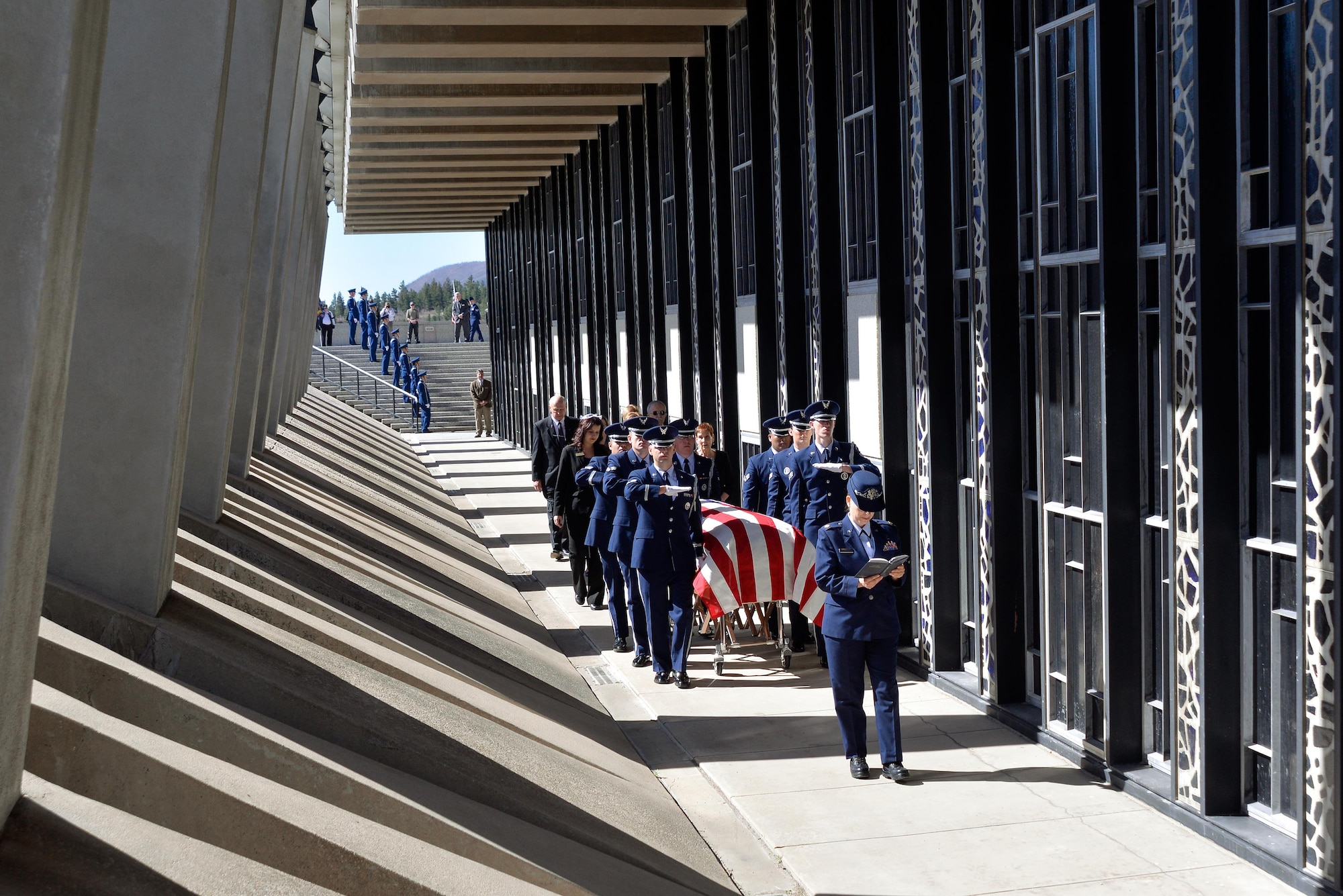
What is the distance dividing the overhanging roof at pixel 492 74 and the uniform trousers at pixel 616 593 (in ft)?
22.3

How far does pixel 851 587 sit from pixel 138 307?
4020mm

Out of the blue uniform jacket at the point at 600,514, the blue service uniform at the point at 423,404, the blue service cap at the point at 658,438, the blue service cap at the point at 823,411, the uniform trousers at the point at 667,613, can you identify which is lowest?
the uniform trousers at the point at 667,613

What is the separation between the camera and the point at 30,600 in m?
3.78

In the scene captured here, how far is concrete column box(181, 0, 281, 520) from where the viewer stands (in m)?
9.42

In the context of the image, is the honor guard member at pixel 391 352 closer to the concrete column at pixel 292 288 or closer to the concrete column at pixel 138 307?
the concrete column at pixel 292 288

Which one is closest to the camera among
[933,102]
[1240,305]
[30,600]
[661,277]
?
[30,600]

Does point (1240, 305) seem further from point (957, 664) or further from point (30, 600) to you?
point (30, 600)

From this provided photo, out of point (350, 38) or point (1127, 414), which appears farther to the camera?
point (350, 38)

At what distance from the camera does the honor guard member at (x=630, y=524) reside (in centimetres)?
1103

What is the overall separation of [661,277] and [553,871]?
1607 centimetres

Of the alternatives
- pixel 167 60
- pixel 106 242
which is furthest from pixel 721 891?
pixel 167 60

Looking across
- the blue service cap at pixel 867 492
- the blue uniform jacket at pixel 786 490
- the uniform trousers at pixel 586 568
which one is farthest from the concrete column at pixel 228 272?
the uniform trousers at pixel 586 568

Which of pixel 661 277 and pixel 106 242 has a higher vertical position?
pixel 661 277

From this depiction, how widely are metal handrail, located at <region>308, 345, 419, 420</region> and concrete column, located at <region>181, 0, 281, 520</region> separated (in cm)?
4178
